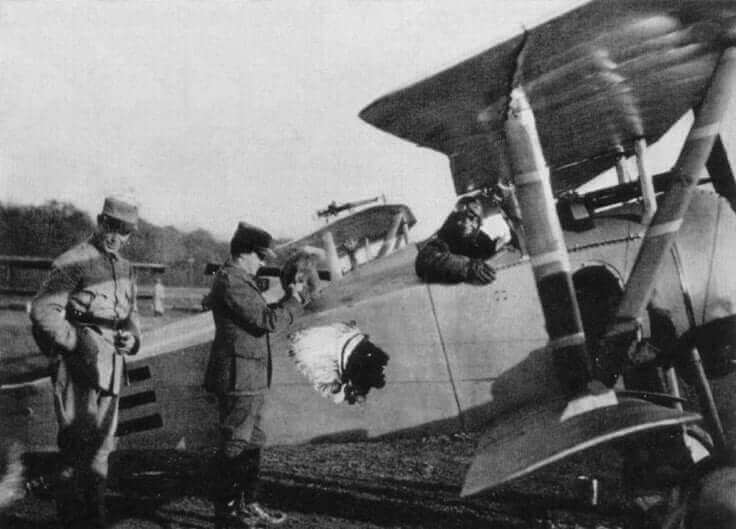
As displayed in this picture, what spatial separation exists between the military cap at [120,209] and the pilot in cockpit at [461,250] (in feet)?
6.05

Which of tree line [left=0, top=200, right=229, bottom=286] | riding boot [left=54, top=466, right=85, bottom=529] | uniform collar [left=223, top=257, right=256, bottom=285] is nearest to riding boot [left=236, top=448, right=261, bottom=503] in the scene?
riding boot [left=54, top=466, right=85, bottom=529]

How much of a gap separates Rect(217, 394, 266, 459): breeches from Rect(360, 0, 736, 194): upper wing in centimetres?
195

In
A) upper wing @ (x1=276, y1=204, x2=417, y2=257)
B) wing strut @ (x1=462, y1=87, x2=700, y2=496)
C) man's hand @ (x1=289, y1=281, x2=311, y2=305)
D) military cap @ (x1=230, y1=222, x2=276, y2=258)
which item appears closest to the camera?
wing strut @ (x1=462, y1=87, x2=700, y2=496)

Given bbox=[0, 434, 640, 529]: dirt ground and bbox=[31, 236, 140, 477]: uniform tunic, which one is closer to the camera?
bbox=[31, 236, 140, 477]: uniform tunic

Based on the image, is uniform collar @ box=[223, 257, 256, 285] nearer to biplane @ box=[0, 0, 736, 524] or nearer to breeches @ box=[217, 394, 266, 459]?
biplane @ box=[0, 0, 736, 524]

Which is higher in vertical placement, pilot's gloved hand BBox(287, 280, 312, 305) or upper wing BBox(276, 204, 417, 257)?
upper wing BBox(276, 204, 417, 257)

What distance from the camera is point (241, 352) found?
3.79 m

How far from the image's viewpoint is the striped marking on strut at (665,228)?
2.57m

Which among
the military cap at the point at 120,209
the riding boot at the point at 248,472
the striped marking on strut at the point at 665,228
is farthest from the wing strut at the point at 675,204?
the military cap at the point at 120,209

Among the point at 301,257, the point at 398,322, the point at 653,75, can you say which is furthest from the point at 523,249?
the point at 301,257

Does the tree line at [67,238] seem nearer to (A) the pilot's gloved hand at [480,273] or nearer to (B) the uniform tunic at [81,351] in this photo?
(B) the uniform tunic at [81,351]

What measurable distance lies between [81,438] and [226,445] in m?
0.82

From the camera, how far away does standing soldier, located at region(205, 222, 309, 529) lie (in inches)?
144

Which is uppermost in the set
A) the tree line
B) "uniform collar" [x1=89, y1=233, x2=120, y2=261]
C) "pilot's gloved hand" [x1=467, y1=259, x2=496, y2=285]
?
the tree line
